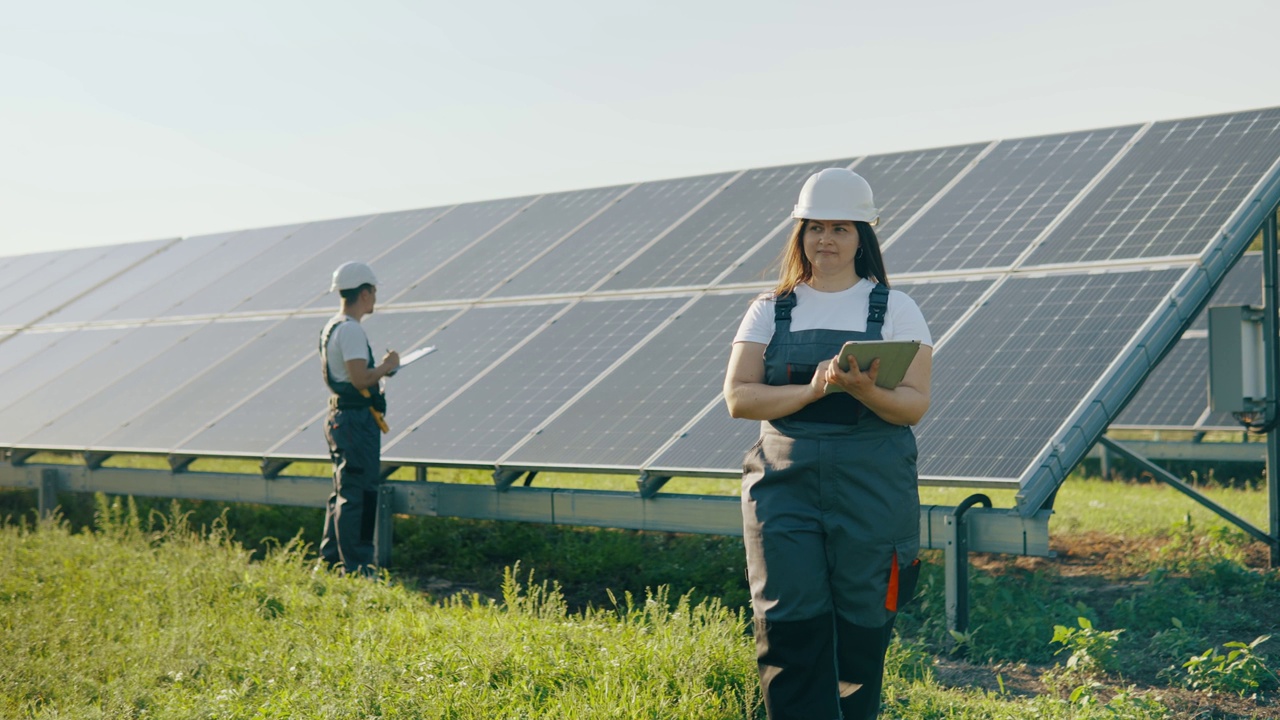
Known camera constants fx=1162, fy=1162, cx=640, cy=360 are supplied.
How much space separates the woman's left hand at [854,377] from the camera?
3393 millimetres

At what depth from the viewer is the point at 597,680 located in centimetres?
489

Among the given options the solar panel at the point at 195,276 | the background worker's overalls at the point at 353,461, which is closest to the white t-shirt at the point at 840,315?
the background worker's overalls at the point at 353,461

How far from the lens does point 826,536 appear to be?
12.0 feet

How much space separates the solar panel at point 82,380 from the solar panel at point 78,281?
8.92ft

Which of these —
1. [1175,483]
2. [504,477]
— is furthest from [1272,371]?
[504,477]

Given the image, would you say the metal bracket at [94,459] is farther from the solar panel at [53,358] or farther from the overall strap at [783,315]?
the overall strap at [783,315]

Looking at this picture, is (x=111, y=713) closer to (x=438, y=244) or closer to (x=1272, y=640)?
(x=1272, y=640)

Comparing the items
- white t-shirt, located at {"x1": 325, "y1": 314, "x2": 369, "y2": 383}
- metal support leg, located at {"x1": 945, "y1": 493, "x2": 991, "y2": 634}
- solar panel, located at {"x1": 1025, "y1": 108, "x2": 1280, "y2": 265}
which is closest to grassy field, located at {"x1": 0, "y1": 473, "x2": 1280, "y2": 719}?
metal support leg, located at {"x1": 945, "y1": 493, "x2": 991, "y2": 634}

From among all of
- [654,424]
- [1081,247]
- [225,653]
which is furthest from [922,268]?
[225,653]

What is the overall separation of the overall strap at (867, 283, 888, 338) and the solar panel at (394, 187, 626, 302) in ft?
21.7

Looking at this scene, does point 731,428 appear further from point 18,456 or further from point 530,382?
point 18,456

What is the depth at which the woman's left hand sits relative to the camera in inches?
134

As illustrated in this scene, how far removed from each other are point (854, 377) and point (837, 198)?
666mm

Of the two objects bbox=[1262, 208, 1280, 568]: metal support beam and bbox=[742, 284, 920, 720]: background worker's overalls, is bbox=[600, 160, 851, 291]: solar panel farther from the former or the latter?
bbox=[742, 284, 920, 720]: background worker's overalls
